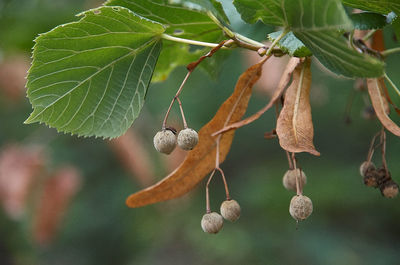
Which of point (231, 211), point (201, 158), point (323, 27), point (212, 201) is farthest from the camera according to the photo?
point (212, 201)

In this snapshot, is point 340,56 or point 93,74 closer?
point 340,56

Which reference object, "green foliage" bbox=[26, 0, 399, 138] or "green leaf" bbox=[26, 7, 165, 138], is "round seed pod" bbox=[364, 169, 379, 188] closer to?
"green foliage" bbox=[26, 0, 399, 138]

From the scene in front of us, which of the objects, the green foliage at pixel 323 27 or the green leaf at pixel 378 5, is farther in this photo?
the green leaf at pixel 378 5

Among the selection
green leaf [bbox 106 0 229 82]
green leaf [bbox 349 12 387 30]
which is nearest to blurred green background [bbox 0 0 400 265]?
green leaf [bbox 106 0 229 82]

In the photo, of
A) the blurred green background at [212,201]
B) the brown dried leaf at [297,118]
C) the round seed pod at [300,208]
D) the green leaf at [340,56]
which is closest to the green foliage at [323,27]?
the green leaf at [340,56]

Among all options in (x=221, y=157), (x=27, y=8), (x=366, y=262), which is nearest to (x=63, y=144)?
(x=27, y=8)

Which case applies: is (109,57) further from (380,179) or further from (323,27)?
(380,179)

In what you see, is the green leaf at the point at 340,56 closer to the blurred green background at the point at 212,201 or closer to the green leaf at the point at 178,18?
the green leaf at the point at 178,18

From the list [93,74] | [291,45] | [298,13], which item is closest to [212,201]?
[93,74]
